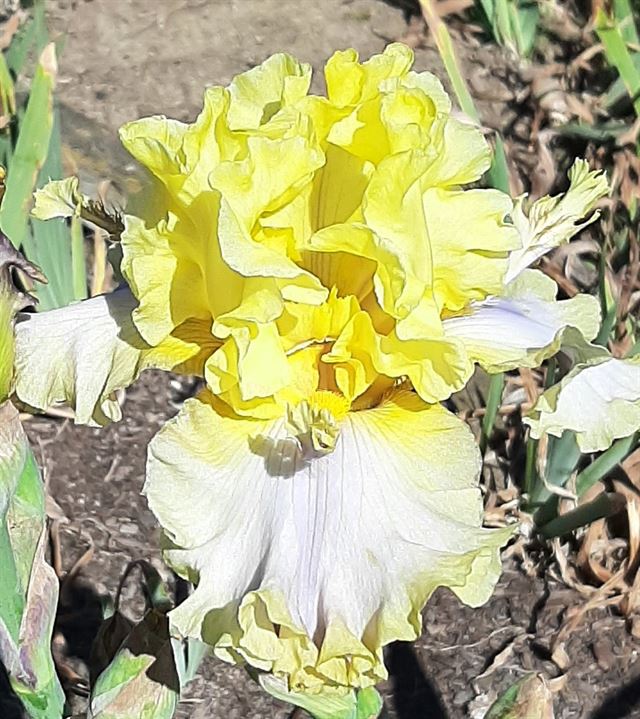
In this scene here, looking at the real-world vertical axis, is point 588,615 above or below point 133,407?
below

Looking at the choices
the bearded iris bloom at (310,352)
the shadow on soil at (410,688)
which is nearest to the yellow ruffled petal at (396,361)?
the bearded iris bloom at (310,352)

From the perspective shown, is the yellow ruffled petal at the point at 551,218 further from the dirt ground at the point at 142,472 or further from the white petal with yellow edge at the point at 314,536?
the dirt ground at the point at 142,472

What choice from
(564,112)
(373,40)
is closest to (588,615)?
(564,112)

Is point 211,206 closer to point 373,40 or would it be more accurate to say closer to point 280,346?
point 280,346

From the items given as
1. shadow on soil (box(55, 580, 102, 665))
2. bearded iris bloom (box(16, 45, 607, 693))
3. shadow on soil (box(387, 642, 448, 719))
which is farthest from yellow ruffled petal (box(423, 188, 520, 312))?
shadow on soil (box(55, 580, 102, 665))

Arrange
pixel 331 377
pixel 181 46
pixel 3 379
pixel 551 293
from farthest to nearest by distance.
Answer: pixel 181 46, pixel 551 293, pixel 331 377, pixel 3 379

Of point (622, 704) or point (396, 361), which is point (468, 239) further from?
point (622, 704)
